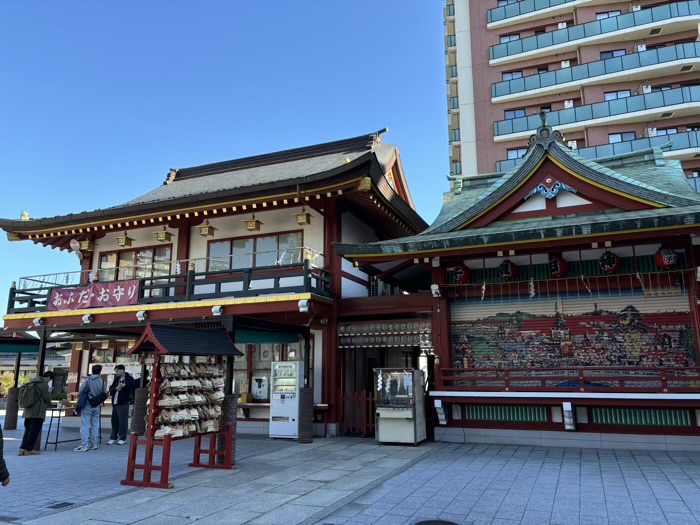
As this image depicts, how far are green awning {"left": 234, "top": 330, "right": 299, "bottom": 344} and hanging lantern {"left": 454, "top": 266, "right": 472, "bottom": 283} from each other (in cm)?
501

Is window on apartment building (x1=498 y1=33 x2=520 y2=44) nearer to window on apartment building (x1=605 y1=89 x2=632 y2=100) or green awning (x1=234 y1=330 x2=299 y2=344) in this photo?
window on apartment building (x1=605 y1=89 x2=632 y2=100)

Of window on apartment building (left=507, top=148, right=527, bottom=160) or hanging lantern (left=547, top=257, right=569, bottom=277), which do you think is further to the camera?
window on apartment building (left=507, top=148, right=527, bottom=160)

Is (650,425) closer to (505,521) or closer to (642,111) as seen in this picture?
(505,521)

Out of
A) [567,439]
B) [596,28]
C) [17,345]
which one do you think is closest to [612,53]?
[596,28]

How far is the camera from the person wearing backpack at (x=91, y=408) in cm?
1170

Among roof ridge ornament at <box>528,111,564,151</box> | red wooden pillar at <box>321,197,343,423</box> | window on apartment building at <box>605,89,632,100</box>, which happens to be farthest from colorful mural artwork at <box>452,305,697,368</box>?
window on apartment building at <box>605,89,632,100</box>

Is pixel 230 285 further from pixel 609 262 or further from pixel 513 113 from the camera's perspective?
pixel 513 113

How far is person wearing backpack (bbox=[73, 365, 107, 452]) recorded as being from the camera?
11.7m

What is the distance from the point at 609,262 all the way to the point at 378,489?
306 inches

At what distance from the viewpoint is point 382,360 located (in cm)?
1833

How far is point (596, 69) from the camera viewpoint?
30219 millimetres

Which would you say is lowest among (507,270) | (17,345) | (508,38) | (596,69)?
(17,345)

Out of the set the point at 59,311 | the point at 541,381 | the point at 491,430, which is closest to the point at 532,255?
the point at 541,381

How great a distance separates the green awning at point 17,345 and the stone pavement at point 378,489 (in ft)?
25.0
